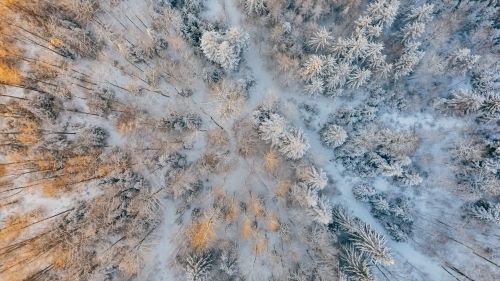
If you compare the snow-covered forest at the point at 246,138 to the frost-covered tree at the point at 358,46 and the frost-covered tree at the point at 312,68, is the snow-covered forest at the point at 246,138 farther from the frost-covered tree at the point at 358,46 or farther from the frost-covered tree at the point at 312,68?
the frost-covered tree at the point at 312,68

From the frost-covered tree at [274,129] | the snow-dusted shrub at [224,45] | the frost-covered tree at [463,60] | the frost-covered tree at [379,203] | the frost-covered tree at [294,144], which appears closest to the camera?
the snow-dusted shrub at [224,45]

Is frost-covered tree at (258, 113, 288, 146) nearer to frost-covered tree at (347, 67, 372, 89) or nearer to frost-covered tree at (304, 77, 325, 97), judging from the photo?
frost-covered tree at (304, 77, 325, 97)

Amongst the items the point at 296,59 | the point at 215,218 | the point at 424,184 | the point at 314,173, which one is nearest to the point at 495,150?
the point at 424,184

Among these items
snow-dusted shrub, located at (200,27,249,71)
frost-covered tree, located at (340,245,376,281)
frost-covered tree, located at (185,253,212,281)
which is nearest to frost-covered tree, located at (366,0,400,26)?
snow-dusted shrub, located at (200,27,249,71)

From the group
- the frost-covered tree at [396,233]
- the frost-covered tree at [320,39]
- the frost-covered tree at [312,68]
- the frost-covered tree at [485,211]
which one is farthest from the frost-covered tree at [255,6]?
the frost-covered tree at [485,211]

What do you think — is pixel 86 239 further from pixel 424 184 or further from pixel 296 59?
pixel 424 184

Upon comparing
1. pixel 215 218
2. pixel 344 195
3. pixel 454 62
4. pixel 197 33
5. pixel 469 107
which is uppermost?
pixel 454 62
